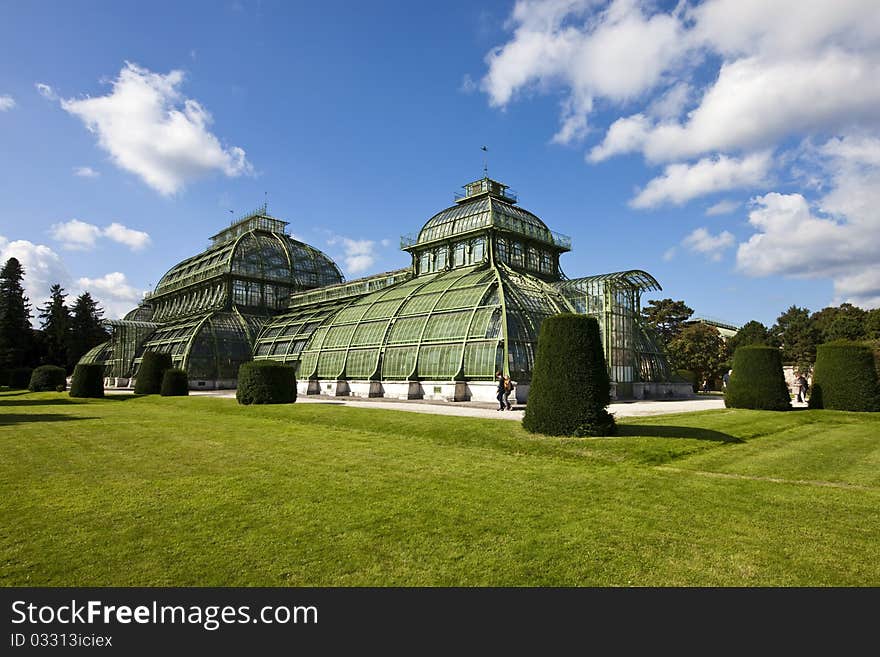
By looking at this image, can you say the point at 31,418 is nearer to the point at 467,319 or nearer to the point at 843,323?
the point at 467,319

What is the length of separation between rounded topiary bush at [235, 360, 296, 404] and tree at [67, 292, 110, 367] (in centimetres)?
6979

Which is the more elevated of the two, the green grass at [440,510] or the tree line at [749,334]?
the tree line at [749,334]

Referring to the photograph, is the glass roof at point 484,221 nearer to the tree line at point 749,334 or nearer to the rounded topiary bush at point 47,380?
the tree line at point 749,334

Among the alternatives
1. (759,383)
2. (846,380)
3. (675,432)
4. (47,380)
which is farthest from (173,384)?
(846,380)

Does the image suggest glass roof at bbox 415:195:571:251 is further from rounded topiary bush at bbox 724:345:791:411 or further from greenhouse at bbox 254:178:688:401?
rounded topiary bush at bbox 724:345:791:411

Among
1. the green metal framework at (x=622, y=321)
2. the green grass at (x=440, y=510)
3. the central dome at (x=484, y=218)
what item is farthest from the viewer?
the central dome at (x=484, y=218)

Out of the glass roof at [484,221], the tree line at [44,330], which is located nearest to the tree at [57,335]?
the tree line at [44,330]

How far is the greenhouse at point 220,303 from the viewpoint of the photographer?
186 ft

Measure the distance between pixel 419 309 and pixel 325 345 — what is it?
36.7ft

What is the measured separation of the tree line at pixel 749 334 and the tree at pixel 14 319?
8505cm

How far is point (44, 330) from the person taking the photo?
286 feet

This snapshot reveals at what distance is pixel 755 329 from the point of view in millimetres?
90438
